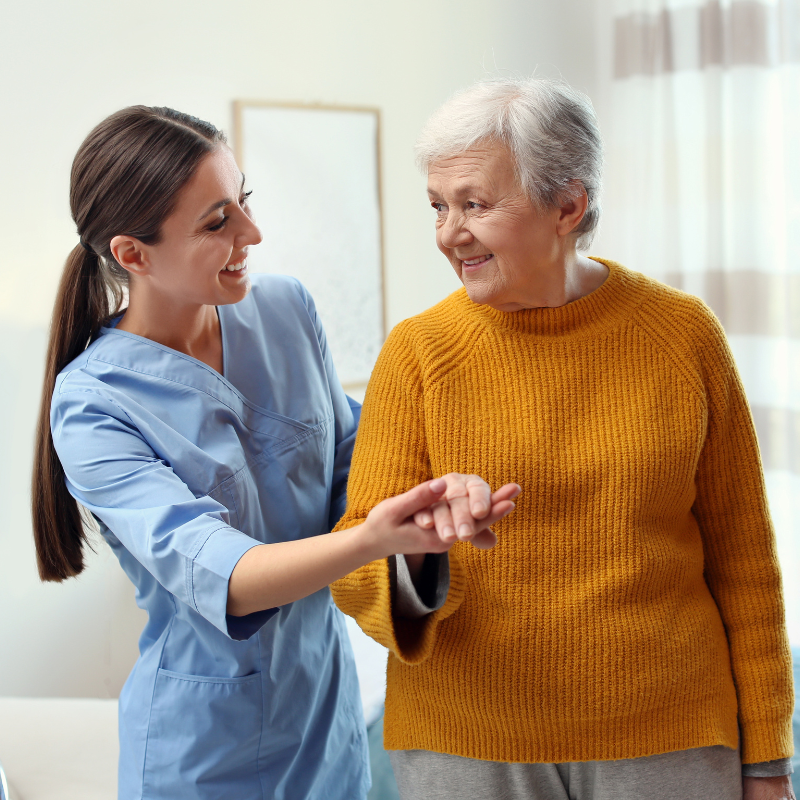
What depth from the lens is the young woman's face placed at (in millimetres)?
1176

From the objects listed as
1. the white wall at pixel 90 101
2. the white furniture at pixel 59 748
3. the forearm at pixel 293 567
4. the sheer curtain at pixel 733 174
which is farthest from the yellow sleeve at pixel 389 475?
the sheer curtain at pixel 733 174

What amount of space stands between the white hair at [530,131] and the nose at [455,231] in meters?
0.08

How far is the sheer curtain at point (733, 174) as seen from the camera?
3062 mm

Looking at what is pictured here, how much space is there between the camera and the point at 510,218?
1.09m

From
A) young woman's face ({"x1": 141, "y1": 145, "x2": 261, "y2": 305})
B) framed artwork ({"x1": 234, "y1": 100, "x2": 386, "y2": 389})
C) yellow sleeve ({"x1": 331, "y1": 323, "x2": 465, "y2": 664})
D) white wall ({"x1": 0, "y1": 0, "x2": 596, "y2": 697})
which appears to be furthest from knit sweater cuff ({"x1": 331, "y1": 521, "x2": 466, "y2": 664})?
framed artwork ({"x1": 234, "y1": 100, "x2": 386, "y2": 389})

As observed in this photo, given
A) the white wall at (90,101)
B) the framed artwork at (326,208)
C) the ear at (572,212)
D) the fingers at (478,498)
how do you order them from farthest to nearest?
the framed artwork at (326,208) → the white wall at (90,101) → the ear at (572,212) → the fingers at (478,498)

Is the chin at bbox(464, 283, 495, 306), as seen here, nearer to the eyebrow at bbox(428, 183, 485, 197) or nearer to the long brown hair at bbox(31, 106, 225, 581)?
the eyebrow at bbox(428, 183, 485, 197)

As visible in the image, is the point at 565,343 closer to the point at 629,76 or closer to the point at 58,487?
the point at 58,487

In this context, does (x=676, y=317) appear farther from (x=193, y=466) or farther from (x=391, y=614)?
(x=193, y=466)

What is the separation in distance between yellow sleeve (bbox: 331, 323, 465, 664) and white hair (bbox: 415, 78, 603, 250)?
0.27 metres

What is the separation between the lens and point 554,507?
1115mm

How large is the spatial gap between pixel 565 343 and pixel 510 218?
0.20 metres

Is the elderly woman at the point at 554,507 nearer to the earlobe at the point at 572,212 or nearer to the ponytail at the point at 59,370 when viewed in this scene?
the earlobe at the point at 572,212

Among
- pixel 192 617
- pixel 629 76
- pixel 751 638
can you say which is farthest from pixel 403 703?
→ pixel 629 76
